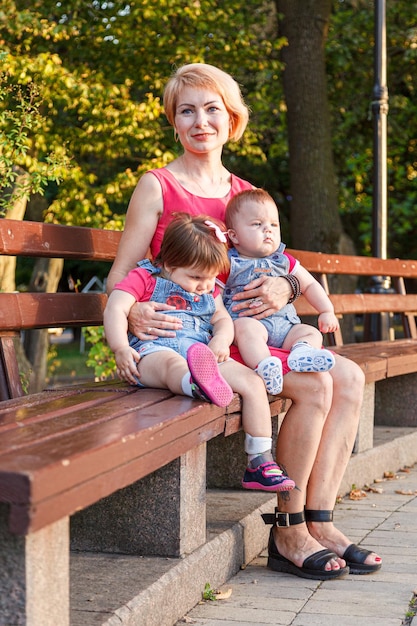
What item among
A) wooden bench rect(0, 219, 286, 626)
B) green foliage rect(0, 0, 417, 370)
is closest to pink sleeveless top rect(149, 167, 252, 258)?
wooden bench rect(0, 219, 286, 626)

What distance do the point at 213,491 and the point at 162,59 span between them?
1013 cm

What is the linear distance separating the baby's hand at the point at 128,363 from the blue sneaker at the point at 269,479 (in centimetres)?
55

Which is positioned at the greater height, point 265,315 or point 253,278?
point 253,278

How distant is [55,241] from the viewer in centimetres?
436

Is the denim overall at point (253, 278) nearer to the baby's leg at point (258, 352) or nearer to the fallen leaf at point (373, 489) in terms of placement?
the baby's leg at point (258, 352)

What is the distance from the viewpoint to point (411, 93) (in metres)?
18.3

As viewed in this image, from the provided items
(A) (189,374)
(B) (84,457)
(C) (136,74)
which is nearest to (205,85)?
(A) (189,374)

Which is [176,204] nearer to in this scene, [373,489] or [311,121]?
[373,489]

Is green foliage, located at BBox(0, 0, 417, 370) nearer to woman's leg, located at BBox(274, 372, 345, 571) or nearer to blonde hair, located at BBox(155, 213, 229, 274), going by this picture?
blonde hair, located at BBox(155, 213, 229, 274)

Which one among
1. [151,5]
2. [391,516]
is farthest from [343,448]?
[151,5]

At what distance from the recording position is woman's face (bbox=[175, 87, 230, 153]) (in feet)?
14.4

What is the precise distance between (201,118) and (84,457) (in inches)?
91.7

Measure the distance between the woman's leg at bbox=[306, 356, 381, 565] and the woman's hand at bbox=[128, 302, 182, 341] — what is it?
2.36 feet

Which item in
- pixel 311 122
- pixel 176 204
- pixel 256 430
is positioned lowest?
pixel 256 430
